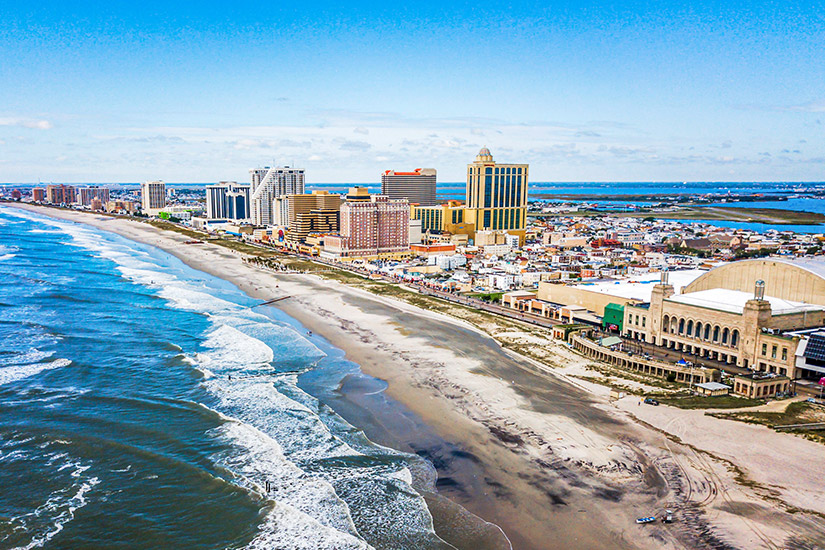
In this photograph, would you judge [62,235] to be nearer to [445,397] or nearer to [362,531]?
[445,397]

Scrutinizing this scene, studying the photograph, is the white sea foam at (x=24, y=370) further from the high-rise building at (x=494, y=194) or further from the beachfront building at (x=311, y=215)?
the high-rise building at (x=494, y=194)

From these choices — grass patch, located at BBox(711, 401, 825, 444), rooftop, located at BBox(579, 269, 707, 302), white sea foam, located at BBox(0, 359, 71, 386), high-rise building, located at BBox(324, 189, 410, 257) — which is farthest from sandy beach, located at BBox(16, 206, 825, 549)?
high-rise building, located at BBox(324, 189, 410, 257)

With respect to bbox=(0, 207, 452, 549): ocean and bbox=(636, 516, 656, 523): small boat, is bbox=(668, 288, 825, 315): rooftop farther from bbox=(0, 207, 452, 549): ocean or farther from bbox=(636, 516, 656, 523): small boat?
bbox=(0, 207, 452, 549): ocean

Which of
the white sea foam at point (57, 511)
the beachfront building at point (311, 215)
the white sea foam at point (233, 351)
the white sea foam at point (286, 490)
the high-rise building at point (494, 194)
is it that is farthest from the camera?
the high-rise building at point (494, 194)

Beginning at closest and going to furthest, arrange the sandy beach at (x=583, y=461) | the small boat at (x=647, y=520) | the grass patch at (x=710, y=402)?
1. the sandy beach at (x=583, y=461)
2. the small boat at (x=647, y=520)
3. the grass patch at (x=710, y=402)

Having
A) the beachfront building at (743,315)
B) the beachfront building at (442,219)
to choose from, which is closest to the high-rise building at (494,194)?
the beachfront building at (442,219)

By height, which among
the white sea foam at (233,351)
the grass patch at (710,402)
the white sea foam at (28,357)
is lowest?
the grass patch at (710,402)

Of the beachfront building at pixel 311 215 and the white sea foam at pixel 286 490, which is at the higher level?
the beachfront building at pixel 311 215
